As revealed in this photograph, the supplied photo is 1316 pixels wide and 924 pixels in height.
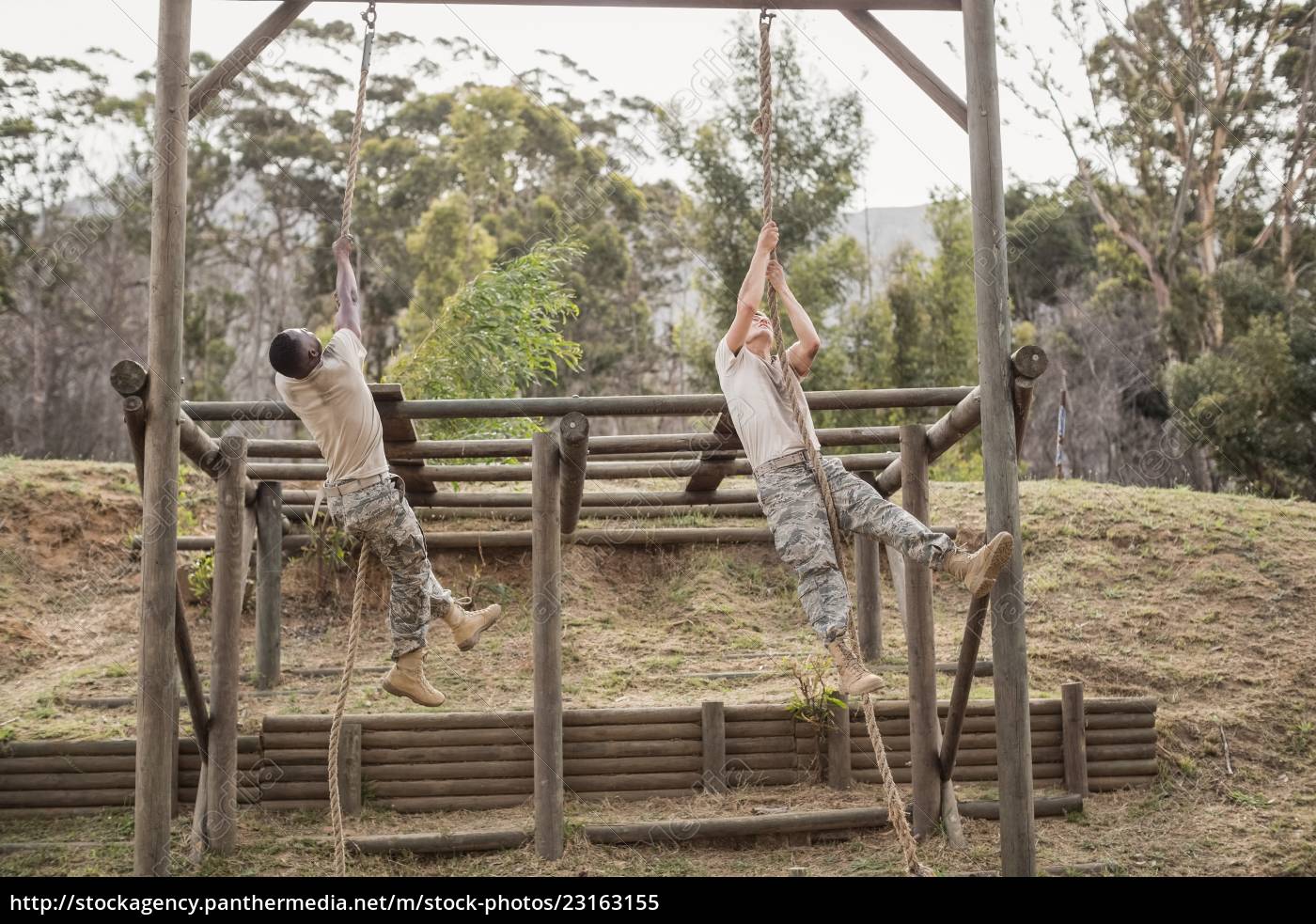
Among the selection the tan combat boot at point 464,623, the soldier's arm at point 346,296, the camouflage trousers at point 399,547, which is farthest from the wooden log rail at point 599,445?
the soldier's arm at point 346,296

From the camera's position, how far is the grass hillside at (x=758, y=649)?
6320 millimetres

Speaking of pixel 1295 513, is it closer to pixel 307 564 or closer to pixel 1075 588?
pixel 1075 588

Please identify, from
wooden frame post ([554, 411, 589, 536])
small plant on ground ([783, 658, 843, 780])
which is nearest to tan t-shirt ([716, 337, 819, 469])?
wooden frame post ([554, 411, 589, 536])

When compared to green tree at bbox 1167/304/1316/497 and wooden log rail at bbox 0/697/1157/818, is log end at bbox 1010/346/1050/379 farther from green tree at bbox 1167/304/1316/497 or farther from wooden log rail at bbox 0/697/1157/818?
green tree at bbox 1167/304/1316/497

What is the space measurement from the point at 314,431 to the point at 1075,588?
288 inches

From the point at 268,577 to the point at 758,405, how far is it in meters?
4.56

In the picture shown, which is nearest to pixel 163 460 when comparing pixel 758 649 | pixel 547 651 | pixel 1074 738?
pixel 547 651

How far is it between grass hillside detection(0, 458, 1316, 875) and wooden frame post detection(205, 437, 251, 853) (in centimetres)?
24

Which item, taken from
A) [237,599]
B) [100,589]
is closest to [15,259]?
[100,589]

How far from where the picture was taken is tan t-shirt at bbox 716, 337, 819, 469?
17.7 ft

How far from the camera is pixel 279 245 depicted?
1101 inches

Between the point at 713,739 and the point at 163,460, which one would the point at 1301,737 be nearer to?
the point at 713,739

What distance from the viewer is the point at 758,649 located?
930 cm

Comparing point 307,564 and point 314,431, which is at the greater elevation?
point 314,431
